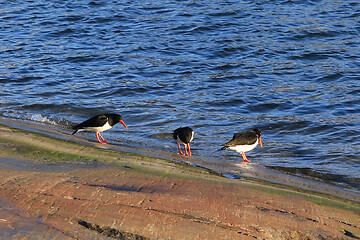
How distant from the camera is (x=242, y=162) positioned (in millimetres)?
9578

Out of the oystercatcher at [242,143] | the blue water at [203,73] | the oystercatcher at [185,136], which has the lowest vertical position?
the blue water at [203,73]

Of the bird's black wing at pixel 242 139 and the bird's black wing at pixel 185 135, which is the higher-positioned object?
the bird's black wing at pixel 185 135

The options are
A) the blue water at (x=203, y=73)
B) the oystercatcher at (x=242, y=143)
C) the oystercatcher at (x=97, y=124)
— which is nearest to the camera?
the oystercatcher at (x=242, y=143)

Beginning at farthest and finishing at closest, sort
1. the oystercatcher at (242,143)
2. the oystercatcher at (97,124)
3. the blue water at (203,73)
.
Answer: the blue water at (203,73) → the oystercatcher at (97,124) → the oystercatcher at (242,143)

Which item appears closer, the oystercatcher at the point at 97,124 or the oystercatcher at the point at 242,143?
the oystercatcher at the point at 242,143

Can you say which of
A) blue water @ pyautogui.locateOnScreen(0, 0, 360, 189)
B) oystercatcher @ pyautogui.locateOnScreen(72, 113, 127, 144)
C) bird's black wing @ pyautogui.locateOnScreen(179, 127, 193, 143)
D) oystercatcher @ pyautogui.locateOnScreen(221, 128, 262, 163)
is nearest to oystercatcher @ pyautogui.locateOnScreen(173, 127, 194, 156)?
bird's black wing @ pyautogui.locateOnScreen(179, 127, 193, 143)

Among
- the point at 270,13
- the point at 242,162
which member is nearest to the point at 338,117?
the point at 242,162

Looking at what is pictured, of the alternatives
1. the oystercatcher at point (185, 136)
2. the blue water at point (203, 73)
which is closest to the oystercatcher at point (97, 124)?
the blue water at point (203, 73)

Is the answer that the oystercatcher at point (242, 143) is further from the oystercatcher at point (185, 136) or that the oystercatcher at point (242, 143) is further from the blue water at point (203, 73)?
the oystercatcher at point (185, 136)

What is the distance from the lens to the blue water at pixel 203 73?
11070mm

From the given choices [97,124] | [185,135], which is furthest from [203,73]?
[185,135]

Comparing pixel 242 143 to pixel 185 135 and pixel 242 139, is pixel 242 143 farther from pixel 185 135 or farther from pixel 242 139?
pixel 185 135

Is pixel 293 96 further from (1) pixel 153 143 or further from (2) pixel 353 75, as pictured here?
(1) pixel 153 143

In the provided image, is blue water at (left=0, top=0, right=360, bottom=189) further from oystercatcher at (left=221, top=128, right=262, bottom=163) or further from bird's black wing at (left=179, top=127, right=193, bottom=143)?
bird's black wing at (left=179, top=127, right=193, bottom=143)
